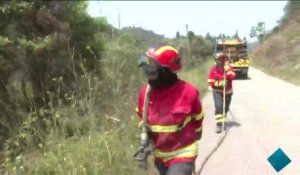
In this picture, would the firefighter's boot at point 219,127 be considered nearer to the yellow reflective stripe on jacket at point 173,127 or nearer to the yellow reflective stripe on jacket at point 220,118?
the yellow reflective stripe on jacket at point 220,118

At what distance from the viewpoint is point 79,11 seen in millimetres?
14797

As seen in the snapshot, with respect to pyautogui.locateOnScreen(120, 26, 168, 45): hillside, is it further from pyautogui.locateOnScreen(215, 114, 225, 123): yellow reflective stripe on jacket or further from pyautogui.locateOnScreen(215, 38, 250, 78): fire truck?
pyautogui.locateOnScreen(215, 38, 250, 78): fire truck

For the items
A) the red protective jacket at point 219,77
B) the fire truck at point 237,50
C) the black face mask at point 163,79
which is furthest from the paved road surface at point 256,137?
the fire truck at point 237,50

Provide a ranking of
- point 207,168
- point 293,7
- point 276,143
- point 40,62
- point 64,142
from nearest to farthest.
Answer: point 64,142
point 207,168
point 276,143
point 40,62
point 293,7

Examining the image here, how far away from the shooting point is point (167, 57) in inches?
204

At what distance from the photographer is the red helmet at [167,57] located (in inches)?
203

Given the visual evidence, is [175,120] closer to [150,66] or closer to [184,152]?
[184,152]

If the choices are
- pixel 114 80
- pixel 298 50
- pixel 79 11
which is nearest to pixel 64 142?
pixel 114 80

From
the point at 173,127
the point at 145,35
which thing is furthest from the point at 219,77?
the point at 173,127

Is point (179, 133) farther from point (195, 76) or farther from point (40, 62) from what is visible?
point (195, 76)

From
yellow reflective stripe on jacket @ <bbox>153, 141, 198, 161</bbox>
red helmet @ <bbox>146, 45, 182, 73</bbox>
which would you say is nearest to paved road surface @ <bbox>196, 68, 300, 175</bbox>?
yellow reflective stripe on jacket @ <bbox>153, 141, 198, 161</bbox>

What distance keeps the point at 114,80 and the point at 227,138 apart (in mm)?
3154

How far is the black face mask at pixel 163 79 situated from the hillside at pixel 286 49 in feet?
28.1

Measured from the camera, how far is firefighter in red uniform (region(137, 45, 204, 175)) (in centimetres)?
520
